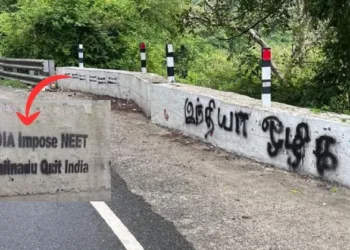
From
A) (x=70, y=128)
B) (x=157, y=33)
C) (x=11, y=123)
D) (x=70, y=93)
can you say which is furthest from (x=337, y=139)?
(x=157, y=33)

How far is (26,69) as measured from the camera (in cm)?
1652

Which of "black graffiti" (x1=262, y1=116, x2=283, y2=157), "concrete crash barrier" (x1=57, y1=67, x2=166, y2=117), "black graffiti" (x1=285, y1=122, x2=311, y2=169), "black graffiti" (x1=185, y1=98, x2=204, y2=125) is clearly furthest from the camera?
"concrete crash barrier" (x1=57, y1=67, x2=166, y2=117)

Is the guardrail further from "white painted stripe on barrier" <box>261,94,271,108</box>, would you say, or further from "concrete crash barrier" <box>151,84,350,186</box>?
"white painted stripe on barrier" <box>261,94,271,108</box>

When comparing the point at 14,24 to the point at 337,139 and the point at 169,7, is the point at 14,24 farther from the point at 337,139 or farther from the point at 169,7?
the point at 337,139

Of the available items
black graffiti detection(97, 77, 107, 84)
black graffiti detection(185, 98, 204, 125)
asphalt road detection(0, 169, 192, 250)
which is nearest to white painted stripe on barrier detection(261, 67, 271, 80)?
black graffiti detection(185, 98, 204, 125)

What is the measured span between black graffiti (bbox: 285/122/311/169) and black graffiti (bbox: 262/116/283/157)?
140 millimetres

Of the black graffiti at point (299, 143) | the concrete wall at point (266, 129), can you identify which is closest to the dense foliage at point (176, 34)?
the concrete wall at point (266, 129)

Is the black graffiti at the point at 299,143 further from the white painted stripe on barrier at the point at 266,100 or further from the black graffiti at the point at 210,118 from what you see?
the black graffiti at the point at 210,118

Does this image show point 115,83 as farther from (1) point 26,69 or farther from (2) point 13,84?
(2) point 13,84

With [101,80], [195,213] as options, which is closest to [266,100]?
[195,213]

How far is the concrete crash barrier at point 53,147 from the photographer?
3617mm

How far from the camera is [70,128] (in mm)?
3627

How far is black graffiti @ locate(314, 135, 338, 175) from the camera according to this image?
5.64 m

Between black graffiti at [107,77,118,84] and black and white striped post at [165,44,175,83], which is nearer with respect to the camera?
black and white striped post at [165,44,175,83]
